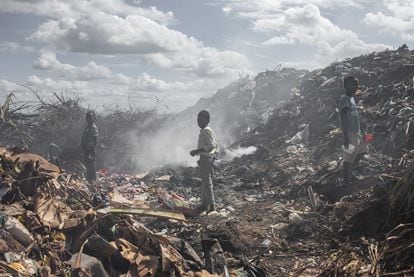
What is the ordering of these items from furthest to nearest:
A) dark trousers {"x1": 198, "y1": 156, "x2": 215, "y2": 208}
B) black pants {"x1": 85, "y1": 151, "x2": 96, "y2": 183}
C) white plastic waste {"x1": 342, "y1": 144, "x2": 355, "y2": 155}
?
black pants {"x1": 85, "y1": 151, "x2": 96, "y2": 183}, dark trousers {"x1": 198, "y1": 156, "x2": 215, "y2": 208}, white plastic waste {"x1": 342, "y1": 144, "x2": 355, "y2": 155}

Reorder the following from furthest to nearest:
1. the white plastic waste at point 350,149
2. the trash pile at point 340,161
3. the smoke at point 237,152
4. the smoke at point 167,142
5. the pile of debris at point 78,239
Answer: the smoke at point 167,142
the smoke at point 237,152
the white plastic waste at point 350,149
the trash pile at point 340,161
the pile of debris at point 78,239

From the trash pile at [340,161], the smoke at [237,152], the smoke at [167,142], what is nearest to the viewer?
the trash pile at [340,161]

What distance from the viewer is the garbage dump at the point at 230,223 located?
13.3 ft

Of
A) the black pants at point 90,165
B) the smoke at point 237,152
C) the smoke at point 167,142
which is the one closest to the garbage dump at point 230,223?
the black pants at point 90,165

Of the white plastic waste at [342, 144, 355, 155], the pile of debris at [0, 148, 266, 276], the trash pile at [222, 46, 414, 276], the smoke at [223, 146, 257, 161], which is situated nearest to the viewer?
the pile of debris at [0, 148, 266, 276]

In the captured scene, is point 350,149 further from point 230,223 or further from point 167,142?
point 167,142

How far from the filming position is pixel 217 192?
9055 mm

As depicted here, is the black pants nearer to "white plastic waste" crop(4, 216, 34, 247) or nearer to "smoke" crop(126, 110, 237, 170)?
"smoke" crop(126, 110, 237, 170)

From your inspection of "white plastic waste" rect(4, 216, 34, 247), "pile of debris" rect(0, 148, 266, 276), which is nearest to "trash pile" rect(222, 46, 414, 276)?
"pile of debris" rect(0, 148, 266, 276)

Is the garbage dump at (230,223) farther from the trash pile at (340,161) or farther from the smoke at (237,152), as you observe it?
the smoke at (237,152)

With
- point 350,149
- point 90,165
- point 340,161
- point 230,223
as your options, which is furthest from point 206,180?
point 90,165

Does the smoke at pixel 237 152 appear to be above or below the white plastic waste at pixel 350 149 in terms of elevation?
below

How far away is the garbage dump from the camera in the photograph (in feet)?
13.3

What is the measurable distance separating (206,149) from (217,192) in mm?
2454
